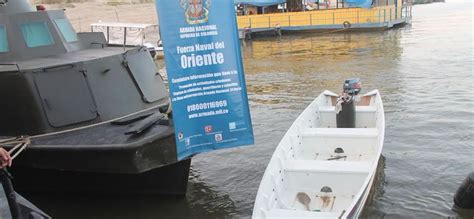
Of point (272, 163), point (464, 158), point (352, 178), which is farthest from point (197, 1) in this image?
point (464, 158)

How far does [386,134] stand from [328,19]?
80.1 ft

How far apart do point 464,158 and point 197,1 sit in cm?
Result: 624

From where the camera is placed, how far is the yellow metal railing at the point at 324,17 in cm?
3294

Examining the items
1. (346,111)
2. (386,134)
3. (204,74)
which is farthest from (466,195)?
(204,74)

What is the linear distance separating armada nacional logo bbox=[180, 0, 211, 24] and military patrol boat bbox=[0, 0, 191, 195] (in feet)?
5.68

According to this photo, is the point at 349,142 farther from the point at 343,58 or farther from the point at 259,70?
the point at 343,58

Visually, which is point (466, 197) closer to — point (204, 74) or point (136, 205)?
point (204, 74)

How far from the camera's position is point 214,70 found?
5.77 meters

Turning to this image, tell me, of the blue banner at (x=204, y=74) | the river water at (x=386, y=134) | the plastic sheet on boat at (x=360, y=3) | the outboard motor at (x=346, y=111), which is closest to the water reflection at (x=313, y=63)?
the river water at (x=386, y=134)

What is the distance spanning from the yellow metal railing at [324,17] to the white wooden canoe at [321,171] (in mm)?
24636

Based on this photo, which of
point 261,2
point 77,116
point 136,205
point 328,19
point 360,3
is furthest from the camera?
point 261,2

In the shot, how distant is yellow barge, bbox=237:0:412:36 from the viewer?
3291 cm

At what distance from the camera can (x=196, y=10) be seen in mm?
5500

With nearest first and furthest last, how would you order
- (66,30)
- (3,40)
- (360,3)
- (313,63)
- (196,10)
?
(196,10) < (3,40) < (66,30) < (313,63) < (360,3)
